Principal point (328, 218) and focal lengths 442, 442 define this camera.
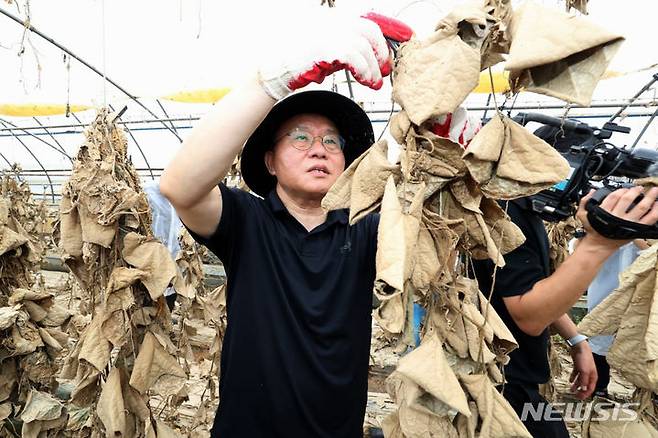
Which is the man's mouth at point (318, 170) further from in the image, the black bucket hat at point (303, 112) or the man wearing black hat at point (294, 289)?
the black bucket hat at point (303, 112)

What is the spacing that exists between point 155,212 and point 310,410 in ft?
7.13

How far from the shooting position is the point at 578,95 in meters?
0.64

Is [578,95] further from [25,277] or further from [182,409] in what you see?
[182,409]

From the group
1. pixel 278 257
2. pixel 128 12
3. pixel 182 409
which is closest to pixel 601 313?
pixel 278 257

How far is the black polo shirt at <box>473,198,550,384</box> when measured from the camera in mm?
1410

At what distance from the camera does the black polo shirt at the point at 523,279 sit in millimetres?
1410

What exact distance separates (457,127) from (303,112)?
0.50 meters

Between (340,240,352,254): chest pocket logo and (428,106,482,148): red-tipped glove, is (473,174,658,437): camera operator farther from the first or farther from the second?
(340,240,352,254): chest pocket logo

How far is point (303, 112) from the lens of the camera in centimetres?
125

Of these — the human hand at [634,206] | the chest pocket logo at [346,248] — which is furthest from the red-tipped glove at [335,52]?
the human hand at [634,206]

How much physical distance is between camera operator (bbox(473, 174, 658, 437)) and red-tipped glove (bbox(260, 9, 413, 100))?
1.76 ft

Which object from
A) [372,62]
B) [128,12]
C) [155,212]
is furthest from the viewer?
[128,12]

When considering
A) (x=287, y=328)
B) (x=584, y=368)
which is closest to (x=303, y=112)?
(x=287, y=328)

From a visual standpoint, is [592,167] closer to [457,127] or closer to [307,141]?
[457,127]
